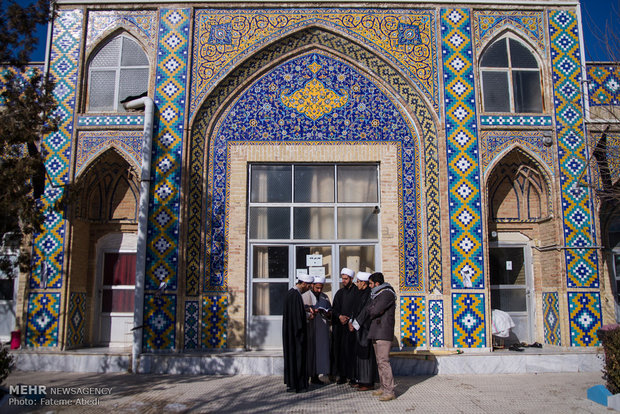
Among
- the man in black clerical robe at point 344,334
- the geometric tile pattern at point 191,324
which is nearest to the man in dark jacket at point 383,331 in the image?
the man in black clerical robe at point 344,334

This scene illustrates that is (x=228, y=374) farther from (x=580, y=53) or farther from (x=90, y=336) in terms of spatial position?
(x=580, y=53)

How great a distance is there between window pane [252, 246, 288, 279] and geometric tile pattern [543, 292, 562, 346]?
16.9 feet

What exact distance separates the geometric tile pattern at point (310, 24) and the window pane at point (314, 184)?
2460mm

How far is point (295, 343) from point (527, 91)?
6929mm

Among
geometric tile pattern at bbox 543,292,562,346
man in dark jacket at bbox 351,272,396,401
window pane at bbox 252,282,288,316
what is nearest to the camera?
man in dark jacket at bbox 351,272,396,401

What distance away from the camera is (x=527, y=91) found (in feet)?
34.6

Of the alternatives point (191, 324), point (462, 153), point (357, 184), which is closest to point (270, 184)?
point (357, 184)

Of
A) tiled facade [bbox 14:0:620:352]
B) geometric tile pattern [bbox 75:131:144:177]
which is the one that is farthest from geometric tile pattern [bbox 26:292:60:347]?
geometric tile pattern [bbox 75:131:144:177]

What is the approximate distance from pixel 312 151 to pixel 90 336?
5.72 m

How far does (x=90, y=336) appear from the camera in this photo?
409 inches

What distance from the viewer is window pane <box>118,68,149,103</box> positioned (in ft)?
34.7

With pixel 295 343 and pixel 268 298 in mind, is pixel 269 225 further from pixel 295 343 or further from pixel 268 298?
pixel 295 343

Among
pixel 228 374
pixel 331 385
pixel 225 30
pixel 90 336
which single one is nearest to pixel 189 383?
pixel 228 374

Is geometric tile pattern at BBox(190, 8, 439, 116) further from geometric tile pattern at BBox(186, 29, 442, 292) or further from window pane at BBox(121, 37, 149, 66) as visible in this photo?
window pane at BBox(121, 37, 149, 66)
